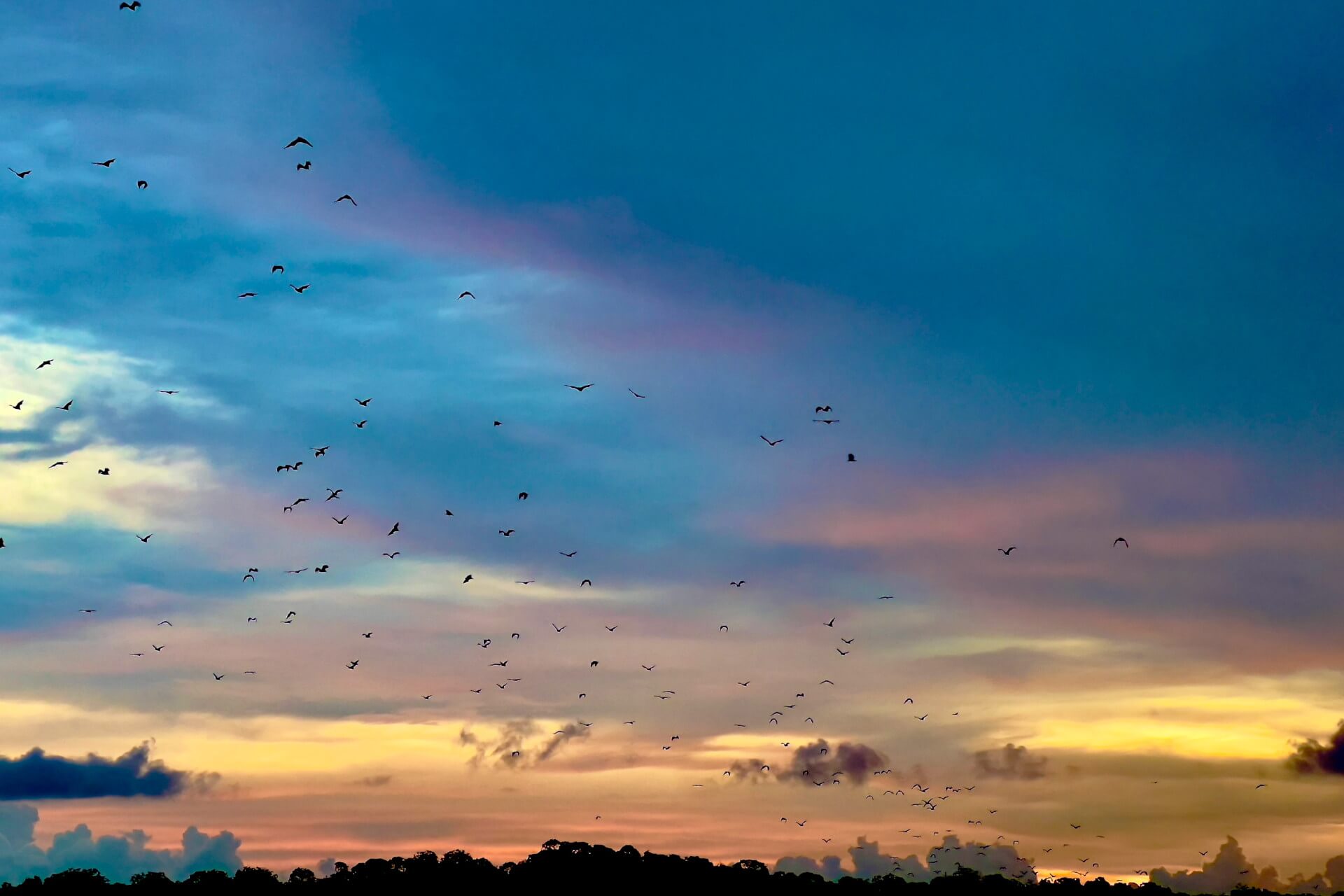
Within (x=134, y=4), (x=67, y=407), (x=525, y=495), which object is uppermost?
(x=134, y=4)

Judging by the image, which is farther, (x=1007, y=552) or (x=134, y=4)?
(x=1007, y=552)

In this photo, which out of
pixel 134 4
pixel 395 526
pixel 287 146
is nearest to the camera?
pixel 287 146

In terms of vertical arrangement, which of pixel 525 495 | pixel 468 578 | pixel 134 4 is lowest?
pixel 468 578

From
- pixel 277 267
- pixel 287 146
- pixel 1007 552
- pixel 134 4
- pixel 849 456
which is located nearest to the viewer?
pixel 287 146

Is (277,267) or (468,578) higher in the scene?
(277,267)

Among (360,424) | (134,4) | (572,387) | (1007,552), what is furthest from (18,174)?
(1007,552)

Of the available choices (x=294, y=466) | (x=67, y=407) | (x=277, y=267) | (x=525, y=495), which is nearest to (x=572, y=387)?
(x=525, y=495)

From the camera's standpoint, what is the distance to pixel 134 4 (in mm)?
80562

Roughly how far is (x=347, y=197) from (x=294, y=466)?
37.5 meters

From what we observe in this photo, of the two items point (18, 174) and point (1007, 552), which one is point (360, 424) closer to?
point (18, 174)

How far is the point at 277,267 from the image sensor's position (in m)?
94.7

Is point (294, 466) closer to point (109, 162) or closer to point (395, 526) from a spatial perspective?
point (395, 526)

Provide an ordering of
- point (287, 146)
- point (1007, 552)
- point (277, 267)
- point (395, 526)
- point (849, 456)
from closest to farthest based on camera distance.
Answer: point (287, 146) < point (849, 456) < point (277, 267) < point (395, 526) < point (1007, 552)

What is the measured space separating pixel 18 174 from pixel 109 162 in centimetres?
515
